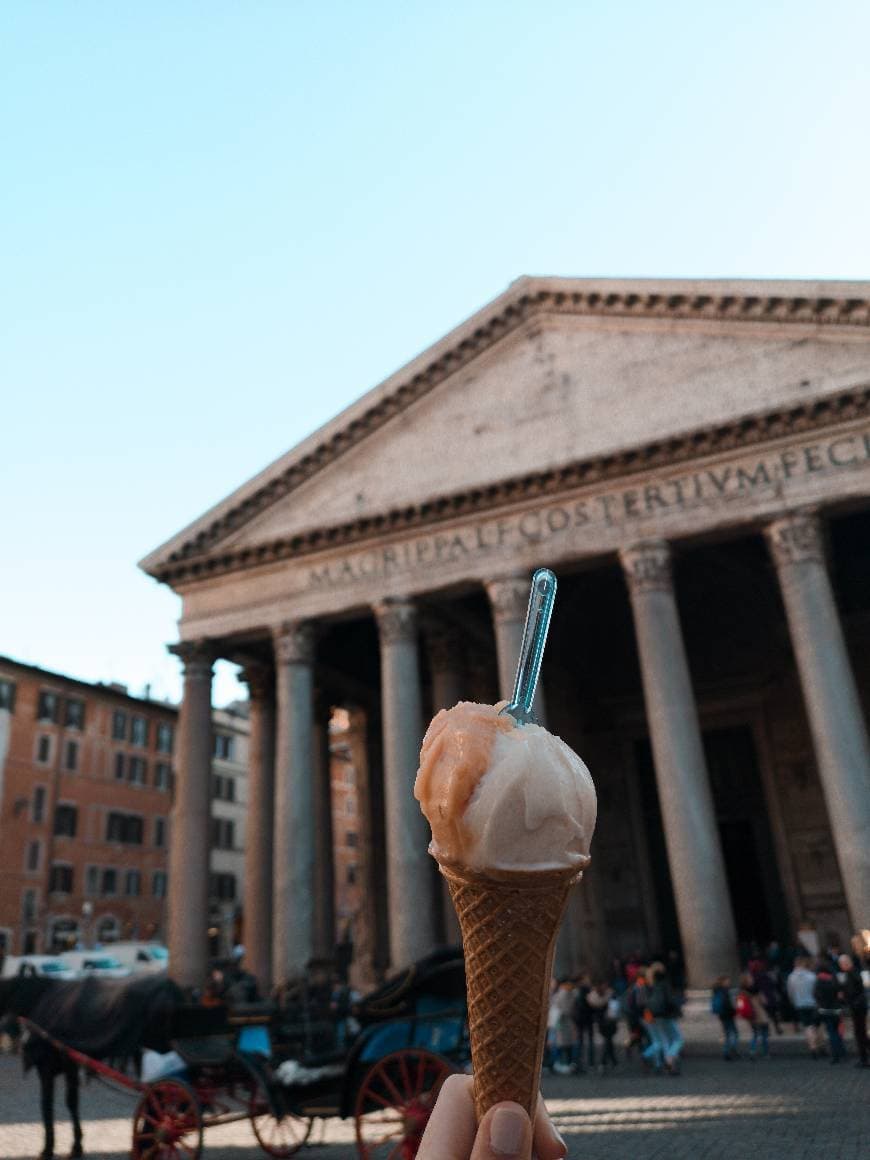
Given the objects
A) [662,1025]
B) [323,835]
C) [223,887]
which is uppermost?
[323,835]

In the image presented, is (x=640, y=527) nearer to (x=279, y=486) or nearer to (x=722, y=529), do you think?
(x=722, y=529)

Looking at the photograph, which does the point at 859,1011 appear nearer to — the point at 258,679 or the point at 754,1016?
the point at 754,1016

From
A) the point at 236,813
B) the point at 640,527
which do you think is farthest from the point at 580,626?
the point at 236,813

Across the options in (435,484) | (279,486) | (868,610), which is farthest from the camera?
(868,610)

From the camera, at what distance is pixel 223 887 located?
3459 centimetres

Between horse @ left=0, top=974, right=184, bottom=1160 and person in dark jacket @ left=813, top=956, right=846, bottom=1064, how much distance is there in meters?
7.12

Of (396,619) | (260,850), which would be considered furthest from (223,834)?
(396,619)

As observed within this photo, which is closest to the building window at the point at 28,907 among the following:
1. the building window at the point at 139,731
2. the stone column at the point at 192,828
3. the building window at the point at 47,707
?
the building window at the point at 47,707

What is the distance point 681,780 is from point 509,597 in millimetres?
4141

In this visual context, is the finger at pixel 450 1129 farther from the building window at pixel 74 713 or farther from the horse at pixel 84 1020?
the building window at pixel 74 713

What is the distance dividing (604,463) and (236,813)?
28211mm

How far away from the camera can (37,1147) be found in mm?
7789

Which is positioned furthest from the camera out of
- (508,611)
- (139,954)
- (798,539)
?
(139,954)

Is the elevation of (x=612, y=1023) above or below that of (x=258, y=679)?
below
